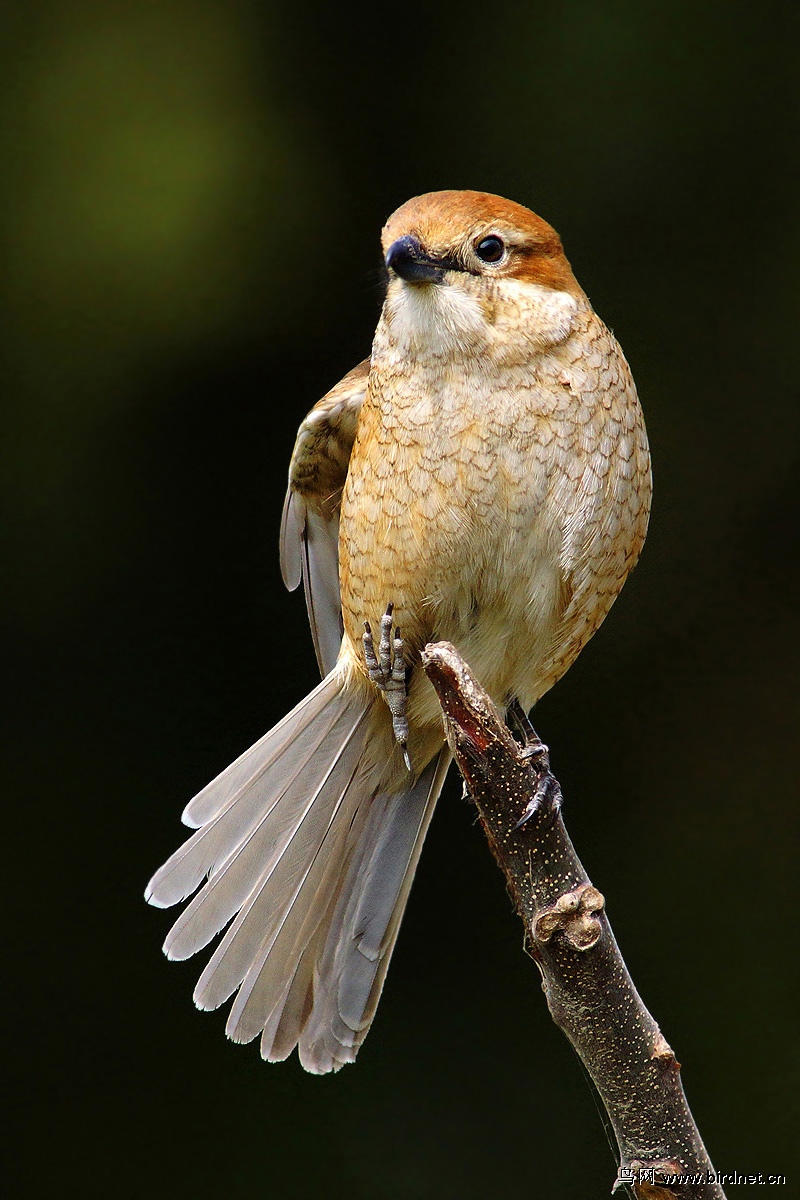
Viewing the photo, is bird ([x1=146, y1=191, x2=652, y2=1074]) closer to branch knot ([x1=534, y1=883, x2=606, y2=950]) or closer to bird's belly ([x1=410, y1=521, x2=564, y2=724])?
bird's belly ([x1=410, y1=521, x2=564, y2=724])

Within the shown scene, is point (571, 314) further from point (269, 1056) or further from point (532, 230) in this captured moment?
point (269, 1056)

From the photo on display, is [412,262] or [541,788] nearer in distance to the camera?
[541,788]

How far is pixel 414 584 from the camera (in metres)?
1.86

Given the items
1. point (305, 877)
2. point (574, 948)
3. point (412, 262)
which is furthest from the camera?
point (305, 877)

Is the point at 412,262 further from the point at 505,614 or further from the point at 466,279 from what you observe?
the point at 505,614

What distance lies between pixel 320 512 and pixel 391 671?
0.56m

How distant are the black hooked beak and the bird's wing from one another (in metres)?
0.48

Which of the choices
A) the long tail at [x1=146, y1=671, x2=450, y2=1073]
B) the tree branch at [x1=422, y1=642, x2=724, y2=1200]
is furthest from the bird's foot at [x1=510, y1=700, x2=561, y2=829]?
the long tail at [x1=146, y1=671, x2=450, y2=1073]

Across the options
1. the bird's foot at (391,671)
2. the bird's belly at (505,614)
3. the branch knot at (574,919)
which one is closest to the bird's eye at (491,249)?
the bird's belly at (505,614)

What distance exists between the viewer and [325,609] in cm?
244

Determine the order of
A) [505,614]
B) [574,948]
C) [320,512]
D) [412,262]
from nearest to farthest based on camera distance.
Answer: [574,948], [412,262], [505,614], [320,512]

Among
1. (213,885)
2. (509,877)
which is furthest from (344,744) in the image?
(509,877)

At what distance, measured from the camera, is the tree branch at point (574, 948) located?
1.54 meters

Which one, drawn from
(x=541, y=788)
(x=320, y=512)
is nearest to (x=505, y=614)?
(x=541, y=788)
